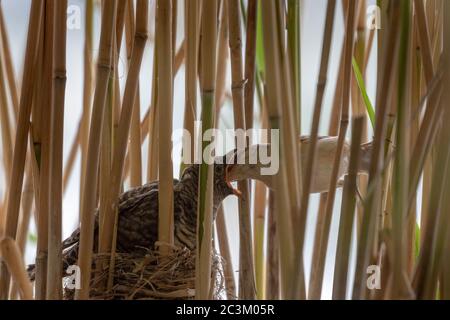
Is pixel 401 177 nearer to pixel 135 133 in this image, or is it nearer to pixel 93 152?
pixel 93 152

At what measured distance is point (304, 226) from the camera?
0.53 m

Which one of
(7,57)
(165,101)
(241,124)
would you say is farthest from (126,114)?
(7,57)

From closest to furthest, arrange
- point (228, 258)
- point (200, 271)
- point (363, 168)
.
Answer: point (200, 271), point (363, 168), point (228, 258)

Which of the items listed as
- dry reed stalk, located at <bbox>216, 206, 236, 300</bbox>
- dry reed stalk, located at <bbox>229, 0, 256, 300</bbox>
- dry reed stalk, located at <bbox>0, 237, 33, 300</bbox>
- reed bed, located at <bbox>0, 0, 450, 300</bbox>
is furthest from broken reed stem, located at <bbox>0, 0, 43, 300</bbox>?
dry reed stalk, located at <bbox>216, 206, 236, 300</bbox>

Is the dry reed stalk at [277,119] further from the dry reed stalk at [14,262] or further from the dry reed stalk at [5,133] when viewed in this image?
the dry reed stalk at [5,133]

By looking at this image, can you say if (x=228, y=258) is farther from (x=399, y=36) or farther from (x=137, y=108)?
(x=399, y=36)

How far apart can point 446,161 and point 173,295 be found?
1.51ft

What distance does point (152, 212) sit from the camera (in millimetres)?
984

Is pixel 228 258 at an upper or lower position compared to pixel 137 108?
lower

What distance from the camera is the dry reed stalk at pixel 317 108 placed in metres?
0.53

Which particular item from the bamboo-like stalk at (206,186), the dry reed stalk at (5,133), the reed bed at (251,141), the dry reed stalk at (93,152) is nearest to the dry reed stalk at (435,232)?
the reed bed at (251,141)

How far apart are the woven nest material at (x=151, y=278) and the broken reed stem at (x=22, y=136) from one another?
15 cm

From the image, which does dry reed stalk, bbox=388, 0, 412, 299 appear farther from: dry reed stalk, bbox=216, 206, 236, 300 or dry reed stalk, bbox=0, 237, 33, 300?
dry reed stalk, bbox=216, 206, 236, 300

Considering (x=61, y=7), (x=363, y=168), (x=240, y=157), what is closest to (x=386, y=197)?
(x=363, y=168)
